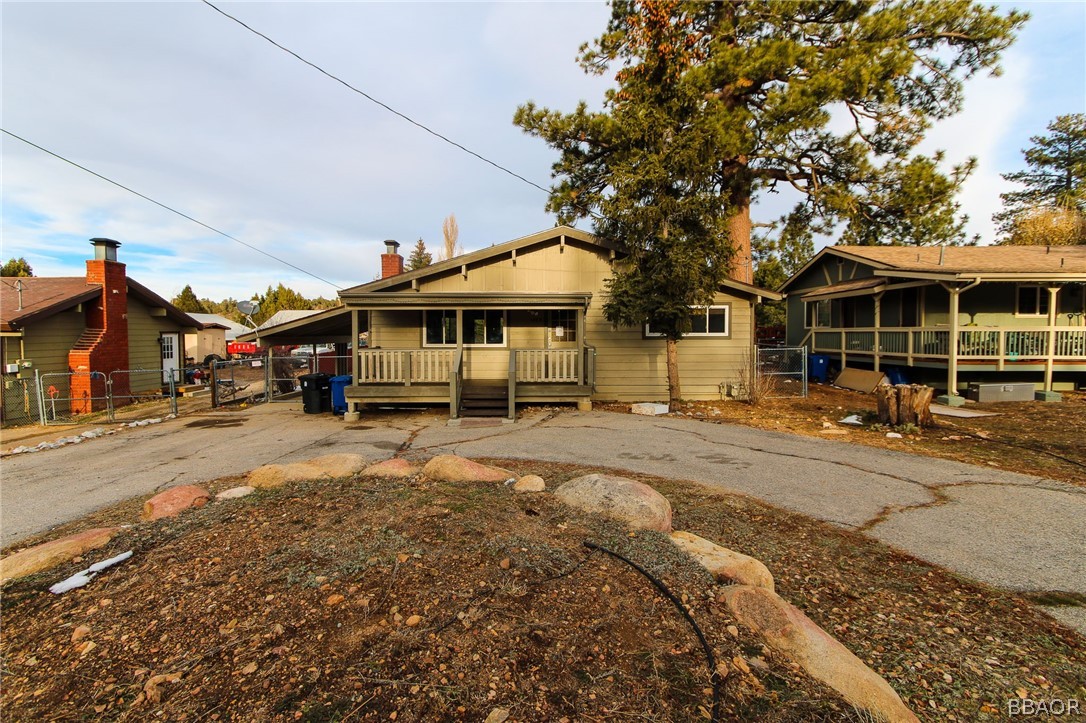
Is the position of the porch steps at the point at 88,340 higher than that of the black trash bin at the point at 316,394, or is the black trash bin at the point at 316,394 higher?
the porch steps at the point at 88,340

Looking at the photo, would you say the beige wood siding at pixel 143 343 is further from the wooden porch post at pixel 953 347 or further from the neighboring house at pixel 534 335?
the wooden porch post at pixel 953 347

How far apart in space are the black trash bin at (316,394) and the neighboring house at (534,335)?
149cm

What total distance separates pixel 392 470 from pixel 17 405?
15.5 m

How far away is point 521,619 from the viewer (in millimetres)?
2682

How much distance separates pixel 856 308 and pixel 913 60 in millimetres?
8431

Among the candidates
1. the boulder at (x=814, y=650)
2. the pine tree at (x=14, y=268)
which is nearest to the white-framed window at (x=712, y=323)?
the boulder at (x=814, y=650)

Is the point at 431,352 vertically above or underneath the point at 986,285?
underneath

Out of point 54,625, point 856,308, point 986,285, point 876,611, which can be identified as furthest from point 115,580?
point 856,308

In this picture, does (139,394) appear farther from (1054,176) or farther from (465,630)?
(1054,176)

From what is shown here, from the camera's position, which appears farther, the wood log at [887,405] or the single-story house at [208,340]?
the single-story house at [208,340]

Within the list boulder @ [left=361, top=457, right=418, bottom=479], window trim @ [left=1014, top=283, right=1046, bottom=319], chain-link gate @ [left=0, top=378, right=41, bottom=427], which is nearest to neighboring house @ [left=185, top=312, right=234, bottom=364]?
chain-link gate @ [left=0, top=378, right=41, bottom=427]

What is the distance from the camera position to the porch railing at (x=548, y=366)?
11.4 meters

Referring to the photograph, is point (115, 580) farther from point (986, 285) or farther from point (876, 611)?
point (986, 285)

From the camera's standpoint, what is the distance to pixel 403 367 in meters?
11.3
